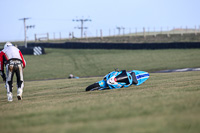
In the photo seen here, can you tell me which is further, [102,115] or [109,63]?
[109,63]

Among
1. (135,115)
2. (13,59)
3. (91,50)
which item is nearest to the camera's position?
(135,115)

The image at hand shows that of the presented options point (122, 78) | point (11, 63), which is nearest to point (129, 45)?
point (122, 78)

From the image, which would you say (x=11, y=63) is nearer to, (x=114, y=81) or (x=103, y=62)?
(x=114, y=81)

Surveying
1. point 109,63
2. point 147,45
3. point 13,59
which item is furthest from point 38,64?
point 13,59

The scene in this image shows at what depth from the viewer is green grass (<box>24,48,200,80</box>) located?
30.5 meters

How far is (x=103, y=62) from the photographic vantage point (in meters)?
35.6

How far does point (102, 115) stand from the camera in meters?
5.39

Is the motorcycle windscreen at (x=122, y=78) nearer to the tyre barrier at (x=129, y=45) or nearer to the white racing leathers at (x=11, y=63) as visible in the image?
the white racing leathers at (x=11, y=63)

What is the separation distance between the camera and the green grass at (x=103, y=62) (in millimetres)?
30484

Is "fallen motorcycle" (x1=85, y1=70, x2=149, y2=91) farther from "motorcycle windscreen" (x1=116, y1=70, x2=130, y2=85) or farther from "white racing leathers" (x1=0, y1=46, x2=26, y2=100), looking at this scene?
"white racing leathers" (x1=0, y1=46, x2=26, y2=100)

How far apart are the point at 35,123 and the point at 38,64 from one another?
31.1 m

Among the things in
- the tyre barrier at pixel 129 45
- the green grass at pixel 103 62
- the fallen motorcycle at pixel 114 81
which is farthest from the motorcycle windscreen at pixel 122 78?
the tyre barrier at pixel 129 45

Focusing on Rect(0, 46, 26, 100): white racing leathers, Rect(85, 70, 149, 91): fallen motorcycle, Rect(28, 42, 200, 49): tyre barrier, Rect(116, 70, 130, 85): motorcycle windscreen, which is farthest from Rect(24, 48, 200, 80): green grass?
Rect(0, 46, 26, 100): white racing leathers

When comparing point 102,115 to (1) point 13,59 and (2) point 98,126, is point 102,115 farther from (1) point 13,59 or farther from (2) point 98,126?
(1) point 13,59
